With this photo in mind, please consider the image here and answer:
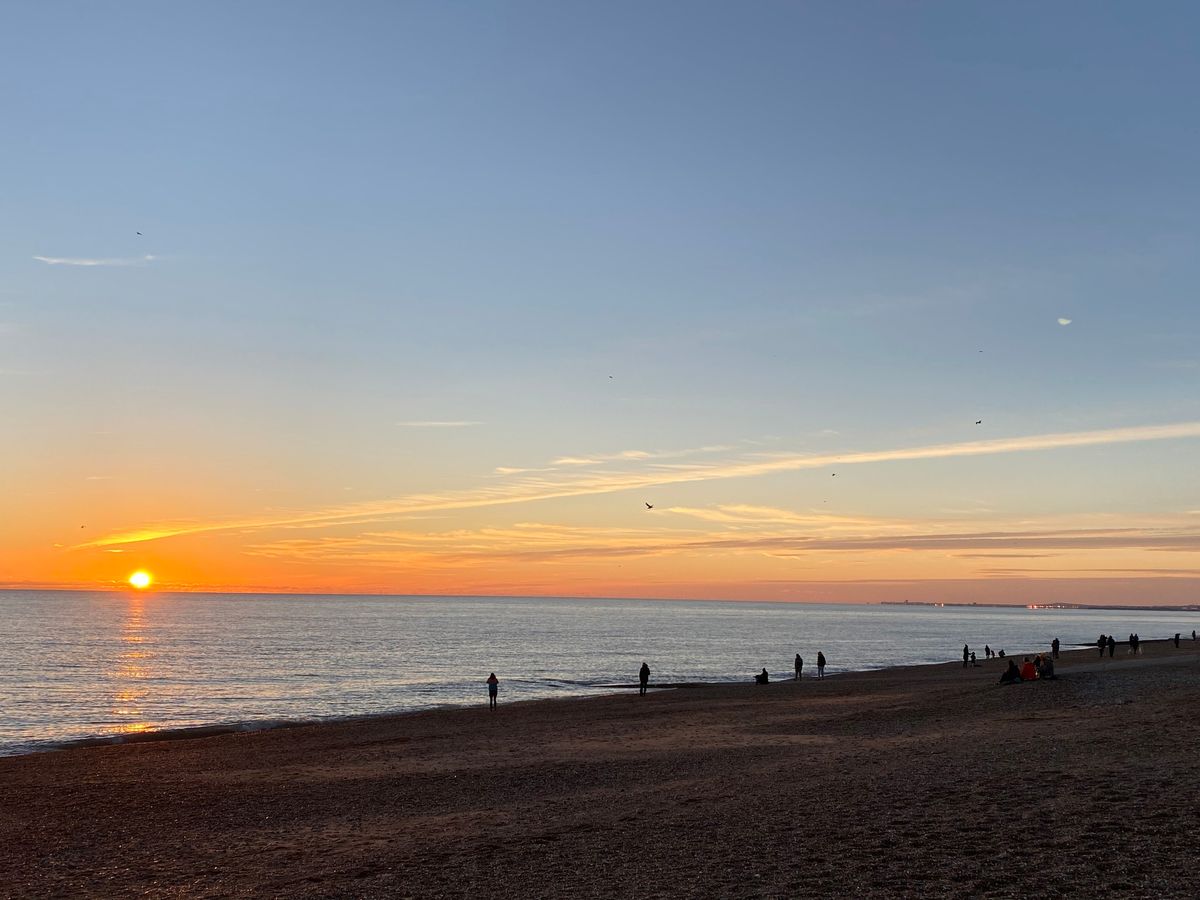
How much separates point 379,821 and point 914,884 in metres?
10.6

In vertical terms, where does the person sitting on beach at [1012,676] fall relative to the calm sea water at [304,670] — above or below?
above

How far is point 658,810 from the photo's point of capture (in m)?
17.0

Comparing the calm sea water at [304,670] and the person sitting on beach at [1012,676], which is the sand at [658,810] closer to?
the person sitting on beach at [1012,676]

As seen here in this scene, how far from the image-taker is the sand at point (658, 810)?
12062 millimetres

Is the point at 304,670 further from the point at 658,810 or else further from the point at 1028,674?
the point at 658,810

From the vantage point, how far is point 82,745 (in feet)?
112

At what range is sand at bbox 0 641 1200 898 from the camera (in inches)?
475

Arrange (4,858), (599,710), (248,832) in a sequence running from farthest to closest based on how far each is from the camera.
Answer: (599,710)
(248,832)
(4,858)

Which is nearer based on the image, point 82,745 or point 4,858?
point 4,858

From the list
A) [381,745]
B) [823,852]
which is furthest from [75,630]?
[823,852]

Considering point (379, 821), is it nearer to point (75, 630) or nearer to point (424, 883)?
point (424, 883)

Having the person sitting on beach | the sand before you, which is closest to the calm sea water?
the sand

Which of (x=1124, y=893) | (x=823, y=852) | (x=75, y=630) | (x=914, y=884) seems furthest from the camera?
(x=75, y=630)

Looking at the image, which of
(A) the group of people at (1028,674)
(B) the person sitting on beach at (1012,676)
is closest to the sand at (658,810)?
(A) the group of people at (1028,674)
